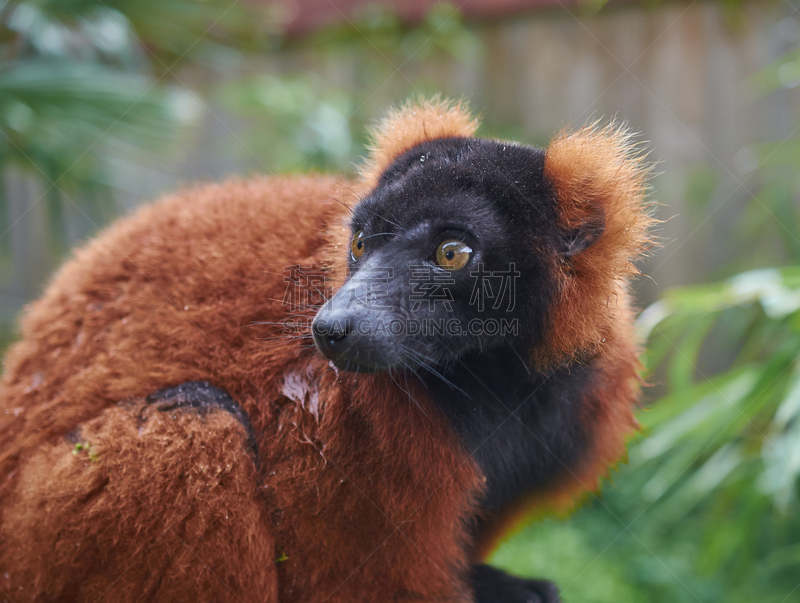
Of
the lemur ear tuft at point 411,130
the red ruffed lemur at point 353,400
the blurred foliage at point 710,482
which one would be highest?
the lemur ear tuft at point 411,130

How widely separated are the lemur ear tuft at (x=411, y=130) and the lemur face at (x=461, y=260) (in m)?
0.36

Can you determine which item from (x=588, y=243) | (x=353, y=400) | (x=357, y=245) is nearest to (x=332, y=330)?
(x=353, y=400)

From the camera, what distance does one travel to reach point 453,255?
172 cm

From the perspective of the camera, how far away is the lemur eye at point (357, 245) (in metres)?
1.89

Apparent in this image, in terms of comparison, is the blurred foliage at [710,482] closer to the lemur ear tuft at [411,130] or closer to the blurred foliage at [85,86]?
the lemur ear tuft at [411,130]

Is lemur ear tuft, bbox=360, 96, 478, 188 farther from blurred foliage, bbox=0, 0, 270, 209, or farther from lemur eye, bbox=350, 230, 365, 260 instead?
blurred foliage, bbox=0, 0, 270, 209

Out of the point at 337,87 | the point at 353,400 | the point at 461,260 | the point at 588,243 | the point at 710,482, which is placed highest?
the point at 337,87

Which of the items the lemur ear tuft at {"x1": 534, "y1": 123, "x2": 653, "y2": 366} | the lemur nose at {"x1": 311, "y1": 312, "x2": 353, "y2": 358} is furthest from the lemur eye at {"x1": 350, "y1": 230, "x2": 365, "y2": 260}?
the lemur ear tuft at {"x1": 534, "y1": 123, "x2": 653, "y2": 366}

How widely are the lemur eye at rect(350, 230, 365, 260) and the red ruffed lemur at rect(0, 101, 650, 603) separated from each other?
1 cm

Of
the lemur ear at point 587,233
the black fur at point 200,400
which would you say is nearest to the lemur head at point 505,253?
the lemur ear at point 587,233

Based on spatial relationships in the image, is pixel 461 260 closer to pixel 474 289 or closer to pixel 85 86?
pixel 474 289

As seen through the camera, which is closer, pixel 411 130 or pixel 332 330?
pixel 332 330

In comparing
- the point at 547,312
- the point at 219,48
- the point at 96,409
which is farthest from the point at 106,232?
the point at 219,48

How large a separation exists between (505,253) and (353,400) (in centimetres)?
63
